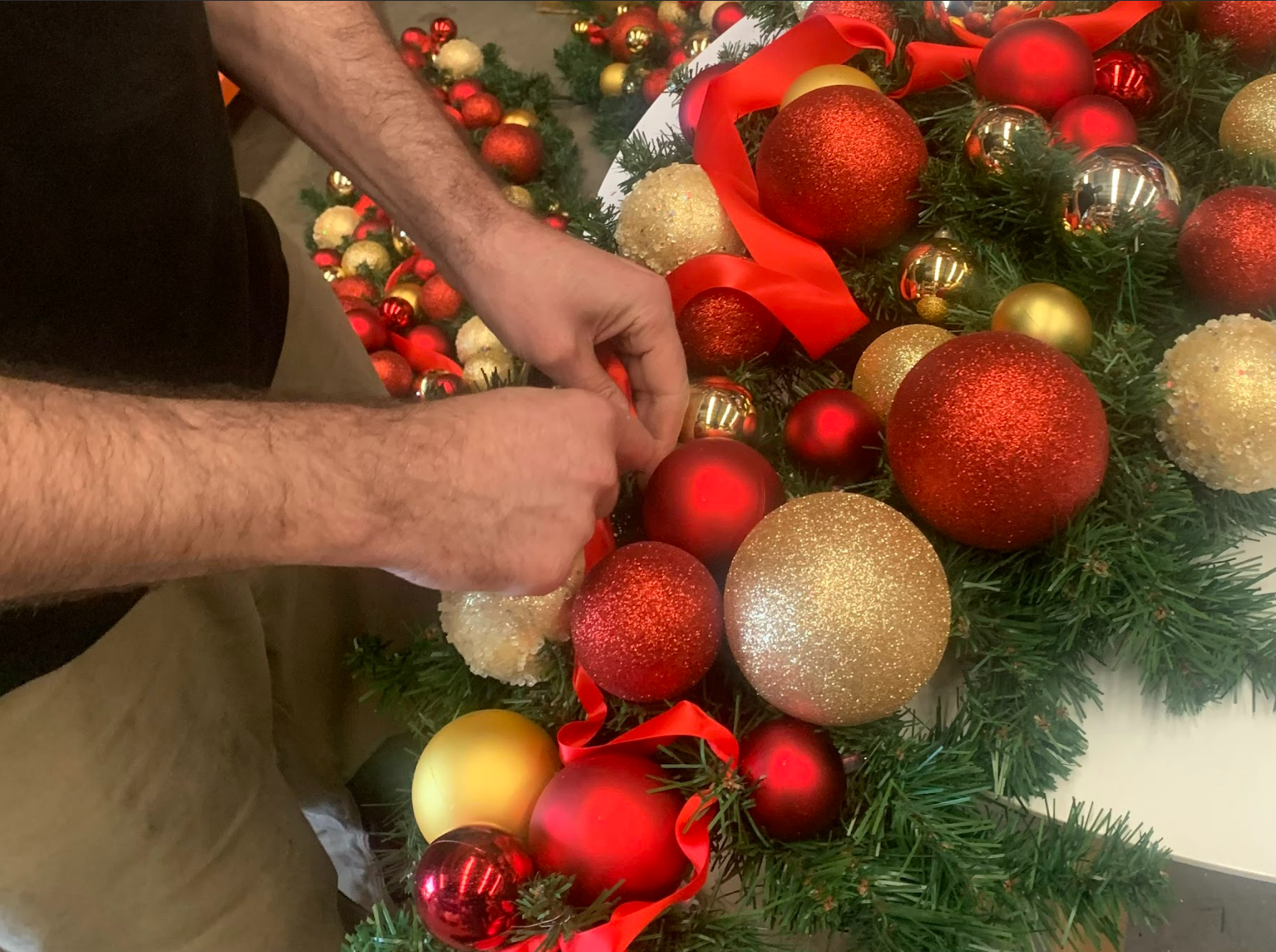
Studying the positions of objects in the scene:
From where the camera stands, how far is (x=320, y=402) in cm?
49

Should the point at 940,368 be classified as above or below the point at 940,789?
above

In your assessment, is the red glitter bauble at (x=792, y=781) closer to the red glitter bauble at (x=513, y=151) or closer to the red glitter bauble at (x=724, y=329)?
the red glitter bauble at (x=724, y=329)

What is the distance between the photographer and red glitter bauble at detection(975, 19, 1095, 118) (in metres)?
0.65

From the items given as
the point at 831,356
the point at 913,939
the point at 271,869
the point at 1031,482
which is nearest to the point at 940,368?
the point at 1031,482

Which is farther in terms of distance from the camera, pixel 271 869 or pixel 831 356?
pixel 271 869

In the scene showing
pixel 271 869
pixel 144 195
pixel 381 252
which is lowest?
pixel 271 869

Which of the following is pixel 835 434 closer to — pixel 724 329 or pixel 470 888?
pixel 724 329

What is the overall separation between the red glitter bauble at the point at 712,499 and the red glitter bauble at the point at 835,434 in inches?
1.8

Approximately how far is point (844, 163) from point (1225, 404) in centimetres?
28

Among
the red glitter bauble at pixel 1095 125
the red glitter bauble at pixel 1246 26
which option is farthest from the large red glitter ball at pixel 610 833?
the red glitter bauble at pixel 1246 26

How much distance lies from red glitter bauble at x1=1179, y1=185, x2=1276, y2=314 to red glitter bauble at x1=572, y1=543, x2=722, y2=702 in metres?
0.38

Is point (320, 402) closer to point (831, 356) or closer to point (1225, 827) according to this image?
point (831, 356)

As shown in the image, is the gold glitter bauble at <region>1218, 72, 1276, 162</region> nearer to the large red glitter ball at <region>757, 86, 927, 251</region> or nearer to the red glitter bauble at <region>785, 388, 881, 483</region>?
the large red glitter ball at <region>757, 86, 927, 251</region>

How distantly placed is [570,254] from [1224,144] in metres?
0.48
